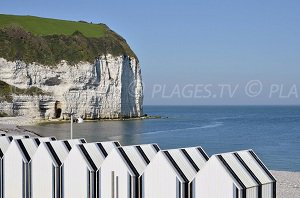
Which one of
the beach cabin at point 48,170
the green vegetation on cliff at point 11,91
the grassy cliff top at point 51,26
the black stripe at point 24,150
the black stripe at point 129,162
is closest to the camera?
the black stripe at point 129,162

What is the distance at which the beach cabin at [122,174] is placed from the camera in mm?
9508

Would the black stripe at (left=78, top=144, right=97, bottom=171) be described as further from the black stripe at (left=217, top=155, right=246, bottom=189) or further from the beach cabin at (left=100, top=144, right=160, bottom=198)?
the black stripe at (left=217, top=155, right=246, bottom=189)

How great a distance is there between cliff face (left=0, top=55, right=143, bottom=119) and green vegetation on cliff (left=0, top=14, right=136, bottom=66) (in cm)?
127

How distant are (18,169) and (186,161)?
367 centimetres

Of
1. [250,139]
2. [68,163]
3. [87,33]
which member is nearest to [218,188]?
[68,163]

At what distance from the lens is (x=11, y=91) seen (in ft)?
212

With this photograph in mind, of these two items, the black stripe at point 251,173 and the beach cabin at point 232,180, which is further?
the black stripe at point 251,173

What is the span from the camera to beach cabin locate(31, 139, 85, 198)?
1045cm

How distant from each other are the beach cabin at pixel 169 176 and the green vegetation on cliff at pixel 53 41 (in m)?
60.4

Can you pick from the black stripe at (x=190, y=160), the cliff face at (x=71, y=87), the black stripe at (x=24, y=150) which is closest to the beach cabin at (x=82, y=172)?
the black stripe at (x=24, y=150)

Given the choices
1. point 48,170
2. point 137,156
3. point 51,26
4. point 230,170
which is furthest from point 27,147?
point 51,26

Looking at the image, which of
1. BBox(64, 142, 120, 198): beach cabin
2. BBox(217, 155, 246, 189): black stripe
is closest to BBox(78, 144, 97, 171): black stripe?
BBox(64, 142, 120, 198): beach cabin

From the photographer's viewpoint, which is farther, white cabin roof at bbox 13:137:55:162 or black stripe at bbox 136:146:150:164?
white cabin roof at bbox 13:137:55:162

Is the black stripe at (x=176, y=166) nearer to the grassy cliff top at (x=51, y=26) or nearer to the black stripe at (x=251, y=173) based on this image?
the black stripe at (x=251, y=173)
